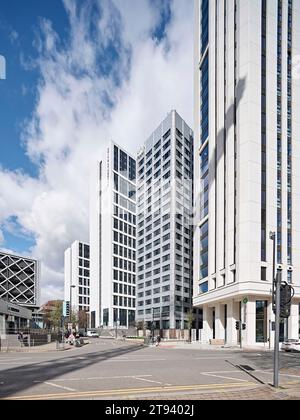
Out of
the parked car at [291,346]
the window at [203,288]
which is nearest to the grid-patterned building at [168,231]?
the window at [203,288]

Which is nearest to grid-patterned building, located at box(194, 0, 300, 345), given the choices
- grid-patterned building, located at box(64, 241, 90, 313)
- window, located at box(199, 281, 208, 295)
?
window, located at box(199, 281, 208, 295)

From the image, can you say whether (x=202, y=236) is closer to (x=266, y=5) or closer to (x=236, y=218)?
(x=236, y=218)

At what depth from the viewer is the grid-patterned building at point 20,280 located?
5217 inches

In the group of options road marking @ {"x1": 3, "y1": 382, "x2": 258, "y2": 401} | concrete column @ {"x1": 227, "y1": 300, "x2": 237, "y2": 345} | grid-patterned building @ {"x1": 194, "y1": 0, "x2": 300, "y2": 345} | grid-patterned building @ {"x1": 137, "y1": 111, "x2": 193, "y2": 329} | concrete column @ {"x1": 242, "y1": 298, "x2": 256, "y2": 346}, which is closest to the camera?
road marking @ {"x1": 3, "y1": 382, "x2": 258, "y2": 401}

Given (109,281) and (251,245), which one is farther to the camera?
(109,281)

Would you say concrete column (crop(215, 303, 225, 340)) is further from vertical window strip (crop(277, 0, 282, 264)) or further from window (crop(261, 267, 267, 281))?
vertical window strip (crop(277, 0, 282, 264))

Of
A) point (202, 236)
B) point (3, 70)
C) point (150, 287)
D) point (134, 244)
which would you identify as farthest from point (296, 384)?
point (134, 244)

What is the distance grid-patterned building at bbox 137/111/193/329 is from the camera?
408ft

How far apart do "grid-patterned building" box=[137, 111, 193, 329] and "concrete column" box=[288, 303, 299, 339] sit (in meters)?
68.2

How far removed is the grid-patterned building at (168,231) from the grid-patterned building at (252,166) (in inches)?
2407

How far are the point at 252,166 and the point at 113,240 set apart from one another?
9631 cm

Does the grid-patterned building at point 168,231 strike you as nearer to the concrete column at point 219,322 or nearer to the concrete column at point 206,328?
the concrete column at point 206,328
